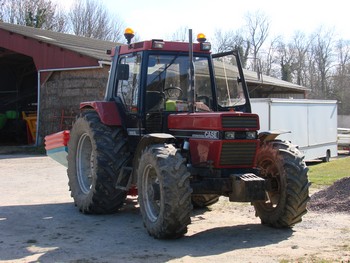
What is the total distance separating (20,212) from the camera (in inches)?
335

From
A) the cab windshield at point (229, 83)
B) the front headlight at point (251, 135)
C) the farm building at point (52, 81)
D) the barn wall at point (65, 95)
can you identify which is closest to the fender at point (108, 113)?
the cab windshield at point (229, 83)

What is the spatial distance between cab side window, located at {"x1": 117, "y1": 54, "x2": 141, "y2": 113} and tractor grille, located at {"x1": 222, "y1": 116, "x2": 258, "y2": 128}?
170 centimetres

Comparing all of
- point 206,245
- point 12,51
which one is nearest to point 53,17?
point 12,51

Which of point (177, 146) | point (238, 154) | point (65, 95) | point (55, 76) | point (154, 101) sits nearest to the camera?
point (238, 154)

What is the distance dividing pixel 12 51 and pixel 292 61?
4324 centimetres

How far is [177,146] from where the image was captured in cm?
730

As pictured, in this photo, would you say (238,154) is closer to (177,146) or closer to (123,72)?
(177,146)

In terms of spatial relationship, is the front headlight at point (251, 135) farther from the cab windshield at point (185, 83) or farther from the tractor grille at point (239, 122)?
the cab windshield at point (185, 83)

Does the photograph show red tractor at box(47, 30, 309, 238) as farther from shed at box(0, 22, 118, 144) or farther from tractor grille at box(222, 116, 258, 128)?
A: shed at box(0, 22, 118, 144)

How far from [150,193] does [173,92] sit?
1731 mm

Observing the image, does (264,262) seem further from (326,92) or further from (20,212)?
(326,92)

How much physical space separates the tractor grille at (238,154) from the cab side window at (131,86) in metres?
1.73

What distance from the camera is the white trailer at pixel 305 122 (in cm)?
1656

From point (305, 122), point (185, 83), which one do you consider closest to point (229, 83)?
point (185, 83)
